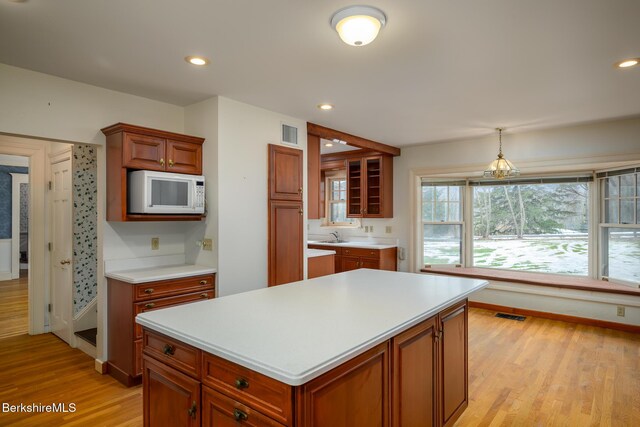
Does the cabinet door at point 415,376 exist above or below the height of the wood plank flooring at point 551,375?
above

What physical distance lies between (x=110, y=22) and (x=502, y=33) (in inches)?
89.5

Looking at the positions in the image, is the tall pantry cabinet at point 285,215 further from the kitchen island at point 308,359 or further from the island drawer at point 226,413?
the island drawer at point 226,413

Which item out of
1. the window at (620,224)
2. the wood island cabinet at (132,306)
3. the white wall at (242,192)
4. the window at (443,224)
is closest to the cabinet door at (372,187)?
the window at (443,224)

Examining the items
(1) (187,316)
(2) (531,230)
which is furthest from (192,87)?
(2) (531,230)

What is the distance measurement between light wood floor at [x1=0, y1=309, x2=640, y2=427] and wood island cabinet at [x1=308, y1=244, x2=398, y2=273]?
69.0 inches

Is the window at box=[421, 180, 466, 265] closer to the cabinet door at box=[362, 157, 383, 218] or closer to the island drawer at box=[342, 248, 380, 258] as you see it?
the cabinet door at box=[362, 157, 383, 218]

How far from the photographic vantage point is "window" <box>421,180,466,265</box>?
19.3 ft

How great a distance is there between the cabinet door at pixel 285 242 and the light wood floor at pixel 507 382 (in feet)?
5.21

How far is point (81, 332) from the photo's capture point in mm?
3775

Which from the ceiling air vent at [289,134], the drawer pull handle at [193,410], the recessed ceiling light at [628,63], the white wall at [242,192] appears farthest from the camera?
the ceiling air vent at [289,134]

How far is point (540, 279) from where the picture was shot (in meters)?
5.00

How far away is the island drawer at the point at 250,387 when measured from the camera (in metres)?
1.17

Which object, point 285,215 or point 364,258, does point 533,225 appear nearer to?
point 364,258

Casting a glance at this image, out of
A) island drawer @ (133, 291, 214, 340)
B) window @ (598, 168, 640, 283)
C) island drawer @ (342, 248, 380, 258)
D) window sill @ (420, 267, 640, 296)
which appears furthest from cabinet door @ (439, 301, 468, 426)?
window @ (598, 168, 640, 283)
